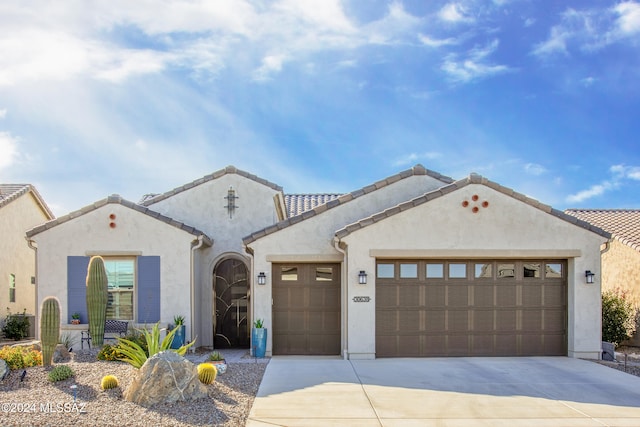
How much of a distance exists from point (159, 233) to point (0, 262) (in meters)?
7.81

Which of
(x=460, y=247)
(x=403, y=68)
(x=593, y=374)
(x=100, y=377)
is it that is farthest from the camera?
(x=403, y=68)

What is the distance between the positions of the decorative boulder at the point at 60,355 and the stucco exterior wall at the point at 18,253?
8.10 m

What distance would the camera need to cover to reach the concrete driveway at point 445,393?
309 inches

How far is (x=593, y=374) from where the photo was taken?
1098 cm

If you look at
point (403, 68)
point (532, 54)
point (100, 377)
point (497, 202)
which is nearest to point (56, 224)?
point (100, 377)

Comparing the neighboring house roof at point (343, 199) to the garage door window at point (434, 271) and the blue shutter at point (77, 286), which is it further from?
the blue shutter at point (77, 286)

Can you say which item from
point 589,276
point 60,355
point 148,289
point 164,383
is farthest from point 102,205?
point 589,276

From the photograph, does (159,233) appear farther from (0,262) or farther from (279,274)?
(0,262)

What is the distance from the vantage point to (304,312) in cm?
1357

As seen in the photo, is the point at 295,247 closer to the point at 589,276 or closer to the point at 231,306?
the point at 231,306

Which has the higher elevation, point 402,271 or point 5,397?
point 402,271

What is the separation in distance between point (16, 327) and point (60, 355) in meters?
7.80

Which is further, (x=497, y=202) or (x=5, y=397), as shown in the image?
(x=497, y=202)

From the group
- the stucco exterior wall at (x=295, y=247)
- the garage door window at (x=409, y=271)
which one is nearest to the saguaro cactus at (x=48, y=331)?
the stucco exterior wall at (x=295, y=247)
